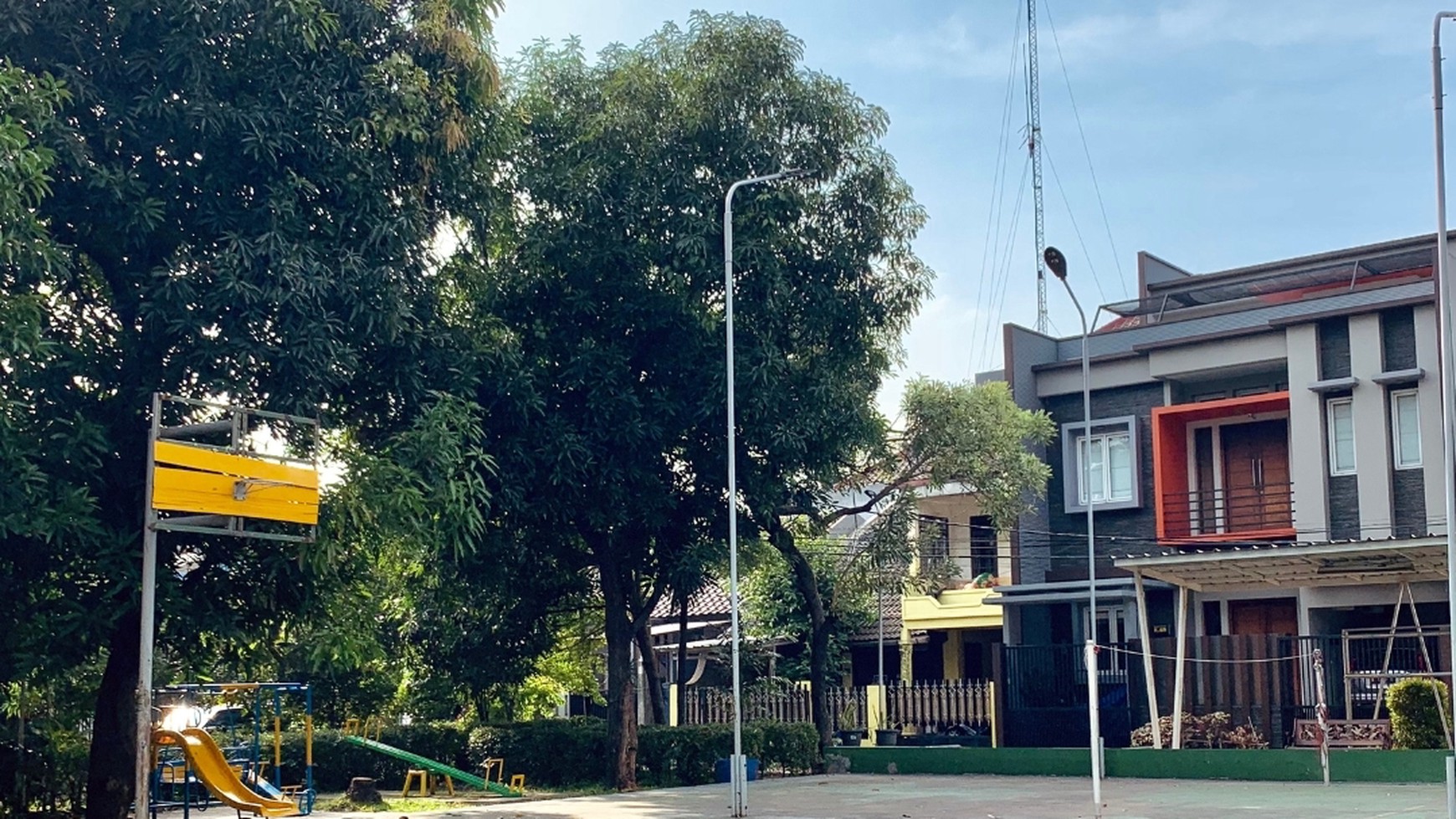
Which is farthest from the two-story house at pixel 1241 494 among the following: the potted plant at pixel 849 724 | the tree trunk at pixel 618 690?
the tree trunk at pixel 618 690

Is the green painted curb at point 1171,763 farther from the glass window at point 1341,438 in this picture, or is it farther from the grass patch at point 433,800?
the glass window at point 1341,438

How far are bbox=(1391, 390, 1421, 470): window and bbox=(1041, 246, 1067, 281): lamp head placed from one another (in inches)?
259

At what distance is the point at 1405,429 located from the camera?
2953 centimetres

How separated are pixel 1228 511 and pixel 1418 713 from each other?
791 centimetres

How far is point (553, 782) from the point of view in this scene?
94.8 feet

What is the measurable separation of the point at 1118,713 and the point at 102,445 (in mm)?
19865

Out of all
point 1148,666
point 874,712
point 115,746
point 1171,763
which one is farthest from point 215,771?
point 874,712

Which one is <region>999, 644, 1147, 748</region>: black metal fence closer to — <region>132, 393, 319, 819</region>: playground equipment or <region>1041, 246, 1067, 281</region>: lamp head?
<region>1041, 246, 1067, 281</region>: lamp head

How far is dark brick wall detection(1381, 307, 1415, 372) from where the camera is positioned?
1152 inches

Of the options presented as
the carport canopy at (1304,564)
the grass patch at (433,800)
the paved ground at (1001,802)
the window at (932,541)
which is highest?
the window at (932,541)

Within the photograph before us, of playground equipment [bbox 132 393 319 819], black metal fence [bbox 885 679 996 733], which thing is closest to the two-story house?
black metal fence [bbox 885 679 996 733]

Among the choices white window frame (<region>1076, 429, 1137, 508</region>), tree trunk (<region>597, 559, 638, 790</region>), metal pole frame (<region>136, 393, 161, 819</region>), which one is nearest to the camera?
metal pole frame (<region>136, 393, 161, 819</region>)

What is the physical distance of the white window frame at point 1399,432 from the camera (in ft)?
96.2

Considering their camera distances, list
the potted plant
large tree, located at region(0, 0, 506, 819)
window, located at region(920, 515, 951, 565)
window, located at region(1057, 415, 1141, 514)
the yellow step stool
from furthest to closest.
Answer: the potted plant, window, located at region(1057, 415, 1141, 514), window, located at region(920, 515, 951, 565), the yellow step stool, large tree, located at region(0, 0, 506, 819)
